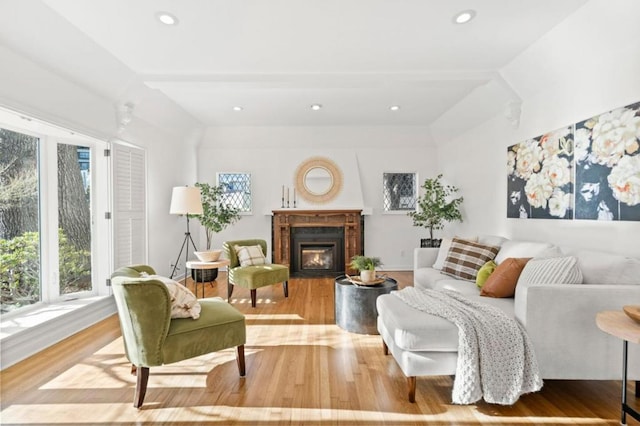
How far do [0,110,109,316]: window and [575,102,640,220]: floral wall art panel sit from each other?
4887mm

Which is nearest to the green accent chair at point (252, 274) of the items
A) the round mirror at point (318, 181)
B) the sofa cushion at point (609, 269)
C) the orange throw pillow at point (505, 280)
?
the round mirror at point (318, 181)

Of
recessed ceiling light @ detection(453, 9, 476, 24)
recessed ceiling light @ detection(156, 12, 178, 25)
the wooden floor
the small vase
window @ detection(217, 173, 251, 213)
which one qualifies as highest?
recessed ceiling light @ detection(453, 9, 476, 24)

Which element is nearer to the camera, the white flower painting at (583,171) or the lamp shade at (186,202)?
the white flower painting at (583,171)

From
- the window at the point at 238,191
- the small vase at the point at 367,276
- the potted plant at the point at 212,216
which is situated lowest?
the small vase at the point at 367,276

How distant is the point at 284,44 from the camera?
3.13 m

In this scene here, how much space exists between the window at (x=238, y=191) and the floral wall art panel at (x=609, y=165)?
Result: 518 cm

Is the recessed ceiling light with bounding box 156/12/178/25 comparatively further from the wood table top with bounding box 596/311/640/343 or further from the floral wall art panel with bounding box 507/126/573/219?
the floral wall art panel with bounding box 507/126/573/219

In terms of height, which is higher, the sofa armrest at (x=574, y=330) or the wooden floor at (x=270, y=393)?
the sofa armrest at (x=574, y=330)

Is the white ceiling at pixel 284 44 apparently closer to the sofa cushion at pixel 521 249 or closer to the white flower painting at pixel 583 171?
the white flower painting at pixel 583 171

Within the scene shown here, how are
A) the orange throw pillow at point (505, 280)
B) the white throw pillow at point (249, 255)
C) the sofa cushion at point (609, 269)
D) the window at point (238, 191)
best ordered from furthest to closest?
the window at point (238, 191) → the white throw pillow at point (249, 255) → the orange throw pillow at point (505, 280) → the sofa cushion at point (609, 269)

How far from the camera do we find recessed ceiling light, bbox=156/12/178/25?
2617mm

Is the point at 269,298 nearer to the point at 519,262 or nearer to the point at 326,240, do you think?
the point at 326,240

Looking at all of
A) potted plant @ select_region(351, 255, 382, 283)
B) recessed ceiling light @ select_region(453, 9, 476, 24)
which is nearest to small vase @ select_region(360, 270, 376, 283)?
potted plant @ select_region(351, 255, 382, 283)

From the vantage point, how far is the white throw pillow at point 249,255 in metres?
4.54
